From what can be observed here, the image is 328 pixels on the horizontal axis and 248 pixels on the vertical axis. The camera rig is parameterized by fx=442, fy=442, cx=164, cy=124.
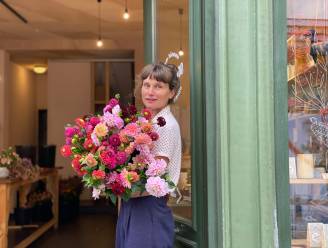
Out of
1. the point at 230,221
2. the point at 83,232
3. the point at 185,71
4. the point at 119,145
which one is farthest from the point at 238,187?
the point at 83,232

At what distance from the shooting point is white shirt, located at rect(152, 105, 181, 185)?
1.73 m

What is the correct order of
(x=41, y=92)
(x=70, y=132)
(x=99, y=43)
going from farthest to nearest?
1. (x=41, y=92)
2. (x=99, y=43)
3. (x=70, y=132)

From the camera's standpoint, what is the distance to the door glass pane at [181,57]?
214cm

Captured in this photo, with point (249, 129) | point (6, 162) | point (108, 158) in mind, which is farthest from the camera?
point (6, 162)

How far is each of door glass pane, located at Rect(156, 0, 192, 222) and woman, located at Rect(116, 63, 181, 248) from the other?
12.1 inches

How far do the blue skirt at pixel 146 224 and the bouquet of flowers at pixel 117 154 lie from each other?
3.9 inches

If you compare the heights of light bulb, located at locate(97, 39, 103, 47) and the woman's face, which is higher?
light bulb, located at locate(97, 39, 103, 47)

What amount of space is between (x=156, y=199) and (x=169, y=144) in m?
0.22

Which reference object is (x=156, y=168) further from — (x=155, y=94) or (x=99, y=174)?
(x=155, y=94)

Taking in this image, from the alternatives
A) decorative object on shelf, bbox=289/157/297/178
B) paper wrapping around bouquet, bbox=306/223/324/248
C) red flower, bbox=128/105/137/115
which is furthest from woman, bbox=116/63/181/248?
paper wrapping around bouquet, bbox=306/223/324/248

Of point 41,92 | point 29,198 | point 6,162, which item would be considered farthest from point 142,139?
point 41,92

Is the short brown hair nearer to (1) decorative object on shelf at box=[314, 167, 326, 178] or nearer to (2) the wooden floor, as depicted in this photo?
(1) decorative object on shelf at box=[314, 167, 326, 178]

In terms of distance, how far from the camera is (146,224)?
1720 mm

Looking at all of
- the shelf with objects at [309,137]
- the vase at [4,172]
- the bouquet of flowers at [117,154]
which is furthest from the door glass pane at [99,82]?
the bouquet of flowers at [117,154]
